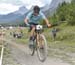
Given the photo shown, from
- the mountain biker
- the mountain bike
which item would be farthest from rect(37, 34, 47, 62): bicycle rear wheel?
the mountain biker

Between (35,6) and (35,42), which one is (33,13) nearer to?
(35,6)

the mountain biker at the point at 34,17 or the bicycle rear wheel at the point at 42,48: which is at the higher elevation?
the mountain biker at the point at 34,17

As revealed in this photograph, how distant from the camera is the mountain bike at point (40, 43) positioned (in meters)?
15.0

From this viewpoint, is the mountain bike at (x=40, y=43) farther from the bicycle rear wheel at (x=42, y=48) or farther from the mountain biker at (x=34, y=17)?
the mountain biker at (x=34, y=17)

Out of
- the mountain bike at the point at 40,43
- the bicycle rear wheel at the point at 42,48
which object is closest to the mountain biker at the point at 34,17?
the mountain bike at the point at 40,43

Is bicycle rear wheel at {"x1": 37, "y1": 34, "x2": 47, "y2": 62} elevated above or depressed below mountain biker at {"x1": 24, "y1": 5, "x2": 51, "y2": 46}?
below

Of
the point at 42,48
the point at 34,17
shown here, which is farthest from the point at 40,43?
the point at 34,17

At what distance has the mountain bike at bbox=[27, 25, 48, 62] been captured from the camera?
15039 millimetres

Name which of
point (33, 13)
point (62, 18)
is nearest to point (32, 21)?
point (33, 13)

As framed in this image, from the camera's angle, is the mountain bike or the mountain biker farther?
the mountain bike

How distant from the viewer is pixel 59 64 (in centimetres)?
2020

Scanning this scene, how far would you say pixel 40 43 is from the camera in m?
15.4

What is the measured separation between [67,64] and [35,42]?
469cm

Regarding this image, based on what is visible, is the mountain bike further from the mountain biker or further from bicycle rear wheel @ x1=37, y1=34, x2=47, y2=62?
the mountain biker
